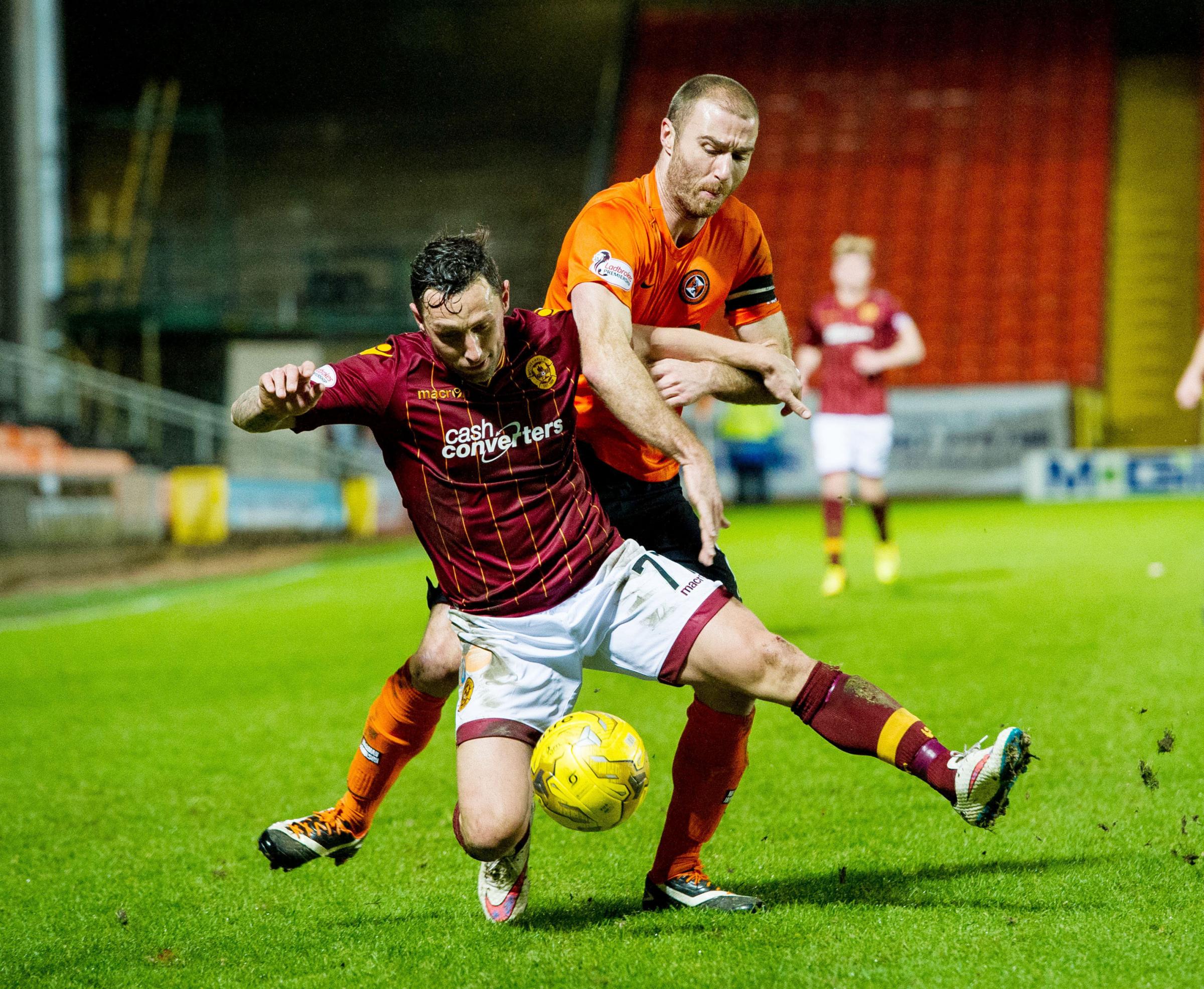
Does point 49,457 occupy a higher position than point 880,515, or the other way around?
point 880,515

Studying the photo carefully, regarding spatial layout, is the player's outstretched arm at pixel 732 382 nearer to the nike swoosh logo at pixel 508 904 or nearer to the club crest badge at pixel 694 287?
the club crest badge at pixel 694 287

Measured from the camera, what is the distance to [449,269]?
3.37 m

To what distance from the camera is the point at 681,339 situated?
3.76 meters

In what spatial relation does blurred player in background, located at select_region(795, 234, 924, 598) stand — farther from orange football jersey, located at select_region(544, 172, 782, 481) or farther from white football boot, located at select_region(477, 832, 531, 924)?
white football boot, located at select_region(477, 832, 531, 924)

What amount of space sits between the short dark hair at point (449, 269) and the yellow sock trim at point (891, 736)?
139 centimetres

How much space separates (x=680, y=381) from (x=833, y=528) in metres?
6.02

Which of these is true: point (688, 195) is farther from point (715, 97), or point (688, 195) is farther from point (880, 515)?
point (880, 515)

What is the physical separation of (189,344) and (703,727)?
74.0 ft

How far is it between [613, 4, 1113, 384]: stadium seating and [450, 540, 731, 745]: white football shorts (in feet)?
66.8

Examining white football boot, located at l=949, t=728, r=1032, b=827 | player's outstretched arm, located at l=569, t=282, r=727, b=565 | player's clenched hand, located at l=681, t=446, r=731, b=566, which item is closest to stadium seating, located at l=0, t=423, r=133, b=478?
player's outstretched arm, located at l=569, t=282, r=727, b=565

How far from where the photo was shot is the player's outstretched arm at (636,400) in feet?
11.0

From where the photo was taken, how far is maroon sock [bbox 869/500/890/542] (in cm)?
967

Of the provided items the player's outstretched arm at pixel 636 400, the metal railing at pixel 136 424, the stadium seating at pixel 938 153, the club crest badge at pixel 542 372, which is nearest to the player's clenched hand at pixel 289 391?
the club crest badge at pixel 542 372

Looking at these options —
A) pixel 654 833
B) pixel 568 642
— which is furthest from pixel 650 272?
pixel 654 833
